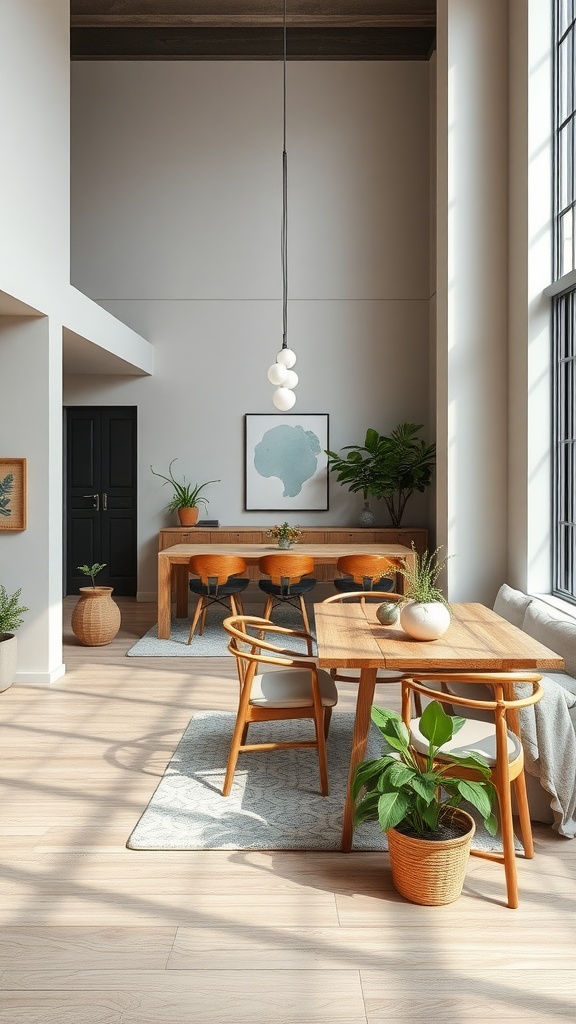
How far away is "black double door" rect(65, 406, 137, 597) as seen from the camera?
8.70m

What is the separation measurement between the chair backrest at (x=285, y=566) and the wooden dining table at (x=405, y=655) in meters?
2.77

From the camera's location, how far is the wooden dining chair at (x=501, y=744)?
2.58 metres

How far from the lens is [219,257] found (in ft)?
27.9

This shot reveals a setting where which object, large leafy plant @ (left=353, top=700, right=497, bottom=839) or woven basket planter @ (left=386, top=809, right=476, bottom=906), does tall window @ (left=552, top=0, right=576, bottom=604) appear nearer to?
large leafy plant @ (left=353, top=700, right=497, bottom=839)

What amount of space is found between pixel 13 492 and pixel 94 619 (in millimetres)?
1575

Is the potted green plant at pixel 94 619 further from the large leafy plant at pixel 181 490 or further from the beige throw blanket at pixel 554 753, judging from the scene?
the beige throw blanket at pixel 554 753

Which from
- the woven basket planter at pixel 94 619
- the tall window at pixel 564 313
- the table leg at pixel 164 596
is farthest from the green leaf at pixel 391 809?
the woven basket planter at pixel 94 619

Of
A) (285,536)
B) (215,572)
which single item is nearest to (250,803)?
(215,572)

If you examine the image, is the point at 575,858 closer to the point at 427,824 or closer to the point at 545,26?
the point at 427,824

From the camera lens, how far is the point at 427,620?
10.2 feet

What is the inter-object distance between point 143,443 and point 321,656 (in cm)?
610

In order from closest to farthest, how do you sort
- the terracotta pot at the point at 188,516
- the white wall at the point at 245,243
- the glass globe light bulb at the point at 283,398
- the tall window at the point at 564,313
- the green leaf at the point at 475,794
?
the green leaf at the point at 475,794 → the tall window at the point at 564,313 → the glass globe light bulb at the point at 283,398 → the terracotta pot at the point at 188,516 → the white wall at the point at 245,243

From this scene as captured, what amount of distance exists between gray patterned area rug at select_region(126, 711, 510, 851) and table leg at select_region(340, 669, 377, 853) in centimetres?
8

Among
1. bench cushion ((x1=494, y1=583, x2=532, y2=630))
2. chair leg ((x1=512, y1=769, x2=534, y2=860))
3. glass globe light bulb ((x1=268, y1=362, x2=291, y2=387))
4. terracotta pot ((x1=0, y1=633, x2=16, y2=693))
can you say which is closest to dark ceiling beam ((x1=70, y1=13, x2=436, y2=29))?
glass globe light bulb ((x1=268, y1=362, x2=291, y2=387))
